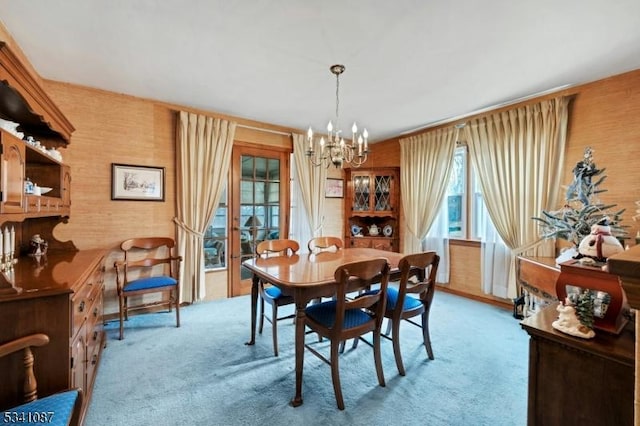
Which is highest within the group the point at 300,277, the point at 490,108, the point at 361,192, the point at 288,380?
the point at 490,108

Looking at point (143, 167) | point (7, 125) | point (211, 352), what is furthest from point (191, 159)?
point (211, 352)

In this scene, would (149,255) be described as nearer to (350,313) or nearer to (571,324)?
(350,313)

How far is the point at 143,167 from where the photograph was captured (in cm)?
339

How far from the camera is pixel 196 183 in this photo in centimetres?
366

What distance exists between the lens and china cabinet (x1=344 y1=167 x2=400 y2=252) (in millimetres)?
4859

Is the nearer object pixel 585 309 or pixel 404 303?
pixel 585 309

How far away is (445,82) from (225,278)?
363 centimetres

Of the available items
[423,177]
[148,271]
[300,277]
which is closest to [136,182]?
[148,271]

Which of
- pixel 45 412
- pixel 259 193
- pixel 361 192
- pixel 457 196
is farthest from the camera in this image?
pixel 361 192

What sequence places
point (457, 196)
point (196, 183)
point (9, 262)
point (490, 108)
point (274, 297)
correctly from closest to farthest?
point (9, 262), point (274, 297), point (490, 108), point (196, 183), point (457, 196)

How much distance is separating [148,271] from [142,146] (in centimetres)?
150

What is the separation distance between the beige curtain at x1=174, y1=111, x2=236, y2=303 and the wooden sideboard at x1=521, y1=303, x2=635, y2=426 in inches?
138

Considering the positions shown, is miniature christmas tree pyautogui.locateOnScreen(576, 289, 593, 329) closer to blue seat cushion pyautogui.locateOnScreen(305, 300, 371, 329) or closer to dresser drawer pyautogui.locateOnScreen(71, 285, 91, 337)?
blue seat cushion pyautogui.locateOnScreen(305, 300, 371, 329)

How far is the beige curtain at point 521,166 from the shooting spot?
10.1 ft
